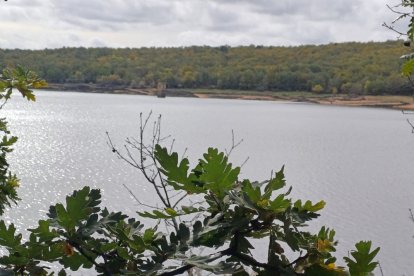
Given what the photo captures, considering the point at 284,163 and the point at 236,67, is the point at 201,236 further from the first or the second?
the point at 236,67

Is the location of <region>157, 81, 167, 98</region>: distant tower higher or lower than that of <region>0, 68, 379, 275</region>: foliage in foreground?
lower

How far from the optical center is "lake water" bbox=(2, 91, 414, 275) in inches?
736

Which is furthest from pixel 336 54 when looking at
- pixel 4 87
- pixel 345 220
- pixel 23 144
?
pixel 4 87

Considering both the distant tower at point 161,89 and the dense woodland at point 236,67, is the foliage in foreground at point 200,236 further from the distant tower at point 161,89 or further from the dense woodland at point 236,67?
the distant tower at point 161,89

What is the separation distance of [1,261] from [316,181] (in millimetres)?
25530

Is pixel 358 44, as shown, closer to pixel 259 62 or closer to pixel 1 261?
pixel 259 62

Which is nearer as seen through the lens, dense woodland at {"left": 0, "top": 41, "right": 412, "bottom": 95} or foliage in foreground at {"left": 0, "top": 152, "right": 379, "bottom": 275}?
foliage in foreground at {"left": 0, "top": 152, "right": 379, "bottom": 275}

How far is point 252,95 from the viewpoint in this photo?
3831 inches

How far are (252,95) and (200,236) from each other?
96.8 m

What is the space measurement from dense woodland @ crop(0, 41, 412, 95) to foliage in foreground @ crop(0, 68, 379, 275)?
77.5 metres

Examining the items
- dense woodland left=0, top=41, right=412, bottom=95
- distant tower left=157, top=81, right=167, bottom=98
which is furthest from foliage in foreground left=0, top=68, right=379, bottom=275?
distant tower left=157, top=81, right=167, bottom=98

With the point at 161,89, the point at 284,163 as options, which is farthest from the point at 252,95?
the point at 284,163

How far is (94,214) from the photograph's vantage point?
1.18 meters

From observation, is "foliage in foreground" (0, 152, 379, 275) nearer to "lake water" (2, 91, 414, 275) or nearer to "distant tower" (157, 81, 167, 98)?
"lake water" (2, 91, 414, 275)
